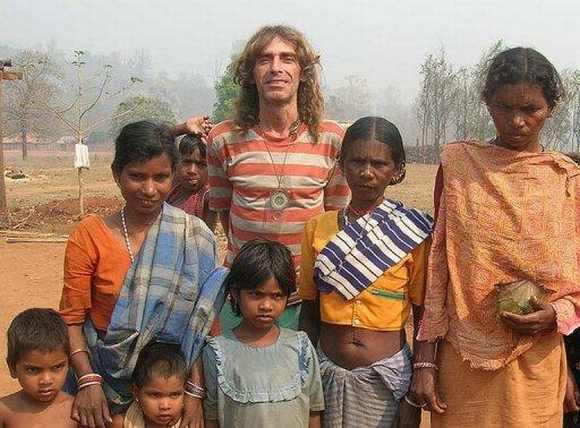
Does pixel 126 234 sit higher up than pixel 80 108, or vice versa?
pixel 126 234

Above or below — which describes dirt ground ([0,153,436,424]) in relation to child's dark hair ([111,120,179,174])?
below

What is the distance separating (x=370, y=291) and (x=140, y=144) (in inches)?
39.0

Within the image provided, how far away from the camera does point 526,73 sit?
2.17m

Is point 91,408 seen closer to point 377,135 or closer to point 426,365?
point 426,365

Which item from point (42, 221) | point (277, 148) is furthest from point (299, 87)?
point (42, 221)

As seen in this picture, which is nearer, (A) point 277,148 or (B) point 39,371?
(B) point 39,371

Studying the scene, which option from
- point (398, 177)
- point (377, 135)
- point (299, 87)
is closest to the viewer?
point (377, 135)

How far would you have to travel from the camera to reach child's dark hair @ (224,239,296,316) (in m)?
2.39

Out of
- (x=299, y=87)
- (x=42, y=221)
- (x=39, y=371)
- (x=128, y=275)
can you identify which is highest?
(x=299, y=87)

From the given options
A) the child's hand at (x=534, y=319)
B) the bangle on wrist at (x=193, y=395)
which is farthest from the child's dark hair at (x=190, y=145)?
the child's hand at (x=534, y=319)

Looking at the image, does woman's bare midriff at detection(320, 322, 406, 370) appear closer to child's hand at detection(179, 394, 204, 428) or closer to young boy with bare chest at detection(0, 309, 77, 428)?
child's hand at detection(179, 394, 204, 428)

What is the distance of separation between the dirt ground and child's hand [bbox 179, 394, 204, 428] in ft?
10.6

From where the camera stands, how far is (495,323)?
7.27 ft

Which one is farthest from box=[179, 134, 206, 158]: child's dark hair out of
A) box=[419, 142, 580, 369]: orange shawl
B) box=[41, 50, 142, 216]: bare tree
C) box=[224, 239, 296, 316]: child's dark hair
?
box=[41, 50, 142, 216]: bare tree
